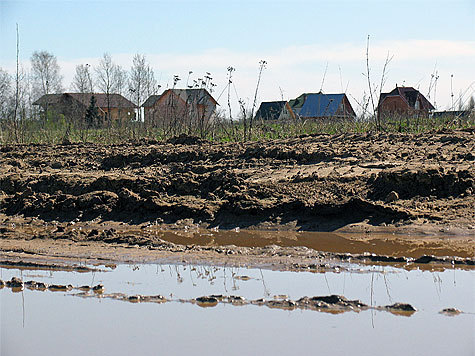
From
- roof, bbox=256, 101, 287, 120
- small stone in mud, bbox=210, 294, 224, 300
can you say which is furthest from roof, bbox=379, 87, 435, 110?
small stone in mud, bbox=210, 294, 224, 300

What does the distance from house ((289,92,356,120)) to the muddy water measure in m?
10.7

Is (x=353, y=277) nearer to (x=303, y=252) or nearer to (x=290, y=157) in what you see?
(x=303, y=252)

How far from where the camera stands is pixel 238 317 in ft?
18.3

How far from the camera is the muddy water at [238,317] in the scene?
4984 millimetres

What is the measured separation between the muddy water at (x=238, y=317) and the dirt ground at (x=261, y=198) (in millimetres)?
1001

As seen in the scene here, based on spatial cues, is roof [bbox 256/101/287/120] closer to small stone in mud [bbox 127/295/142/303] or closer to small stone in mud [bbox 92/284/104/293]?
small stone in mud [bbox 92/284/104/293]

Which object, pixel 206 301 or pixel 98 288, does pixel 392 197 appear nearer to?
pixel 206 301

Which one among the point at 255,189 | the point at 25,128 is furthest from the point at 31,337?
the point at 25,128

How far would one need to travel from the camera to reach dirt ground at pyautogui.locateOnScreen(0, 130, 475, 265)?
8852 millimetres

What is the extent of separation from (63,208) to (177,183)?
79.3 inches

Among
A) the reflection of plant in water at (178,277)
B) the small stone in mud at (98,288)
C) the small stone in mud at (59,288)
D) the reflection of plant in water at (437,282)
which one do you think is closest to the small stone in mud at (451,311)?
the reflection of plant in water at (437,282)

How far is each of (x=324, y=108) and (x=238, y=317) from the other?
29783 millimetres

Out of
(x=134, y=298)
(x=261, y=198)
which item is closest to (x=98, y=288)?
(x=134, y=298)

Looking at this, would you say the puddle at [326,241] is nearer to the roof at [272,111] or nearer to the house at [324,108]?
the house at [324,108]
